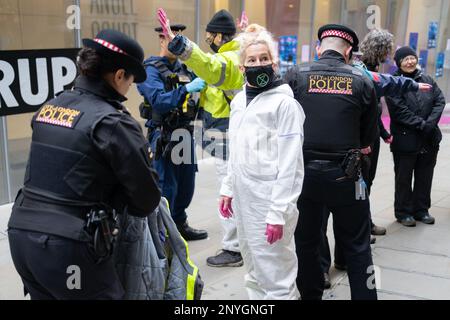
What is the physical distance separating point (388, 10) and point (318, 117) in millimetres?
11295

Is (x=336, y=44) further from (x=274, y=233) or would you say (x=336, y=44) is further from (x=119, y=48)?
(x=119, y=48)

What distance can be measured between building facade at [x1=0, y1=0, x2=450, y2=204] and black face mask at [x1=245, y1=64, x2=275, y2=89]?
3.02 meters

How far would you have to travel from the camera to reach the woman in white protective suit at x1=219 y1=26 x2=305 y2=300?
109 inches

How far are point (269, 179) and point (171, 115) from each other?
1798 millimetres

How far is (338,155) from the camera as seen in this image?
3127 millimetres

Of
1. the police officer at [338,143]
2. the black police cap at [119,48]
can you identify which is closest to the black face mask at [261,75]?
the police officer at [338,143]

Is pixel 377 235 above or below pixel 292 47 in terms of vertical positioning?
below

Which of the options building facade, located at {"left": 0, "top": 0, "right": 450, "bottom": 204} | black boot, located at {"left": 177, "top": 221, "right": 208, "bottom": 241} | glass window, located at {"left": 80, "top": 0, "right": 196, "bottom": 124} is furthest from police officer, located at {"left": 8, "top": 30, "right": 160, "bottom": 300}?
glass window, located at {"left": 80, "top": 0, "right": 196, "bottom": 124}

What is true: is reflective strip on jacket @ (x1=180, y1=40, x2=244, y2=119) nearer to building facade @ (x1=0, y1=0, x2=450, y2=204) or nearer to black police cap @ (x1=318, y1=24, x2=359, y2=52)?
black police cap @ (x1=318, y1=24, x2=359, y2=52)

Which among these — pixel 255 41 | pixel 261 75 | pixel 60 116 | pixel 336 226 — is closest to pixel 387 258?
pixel 336 226

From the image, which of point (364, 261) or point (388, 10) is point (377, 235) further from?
point (388, 10)

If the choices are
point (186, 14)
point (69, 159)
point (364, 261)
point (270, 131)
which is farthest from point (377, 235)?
point (186, 14)

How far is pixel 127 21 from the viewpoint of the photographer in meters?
6.99
